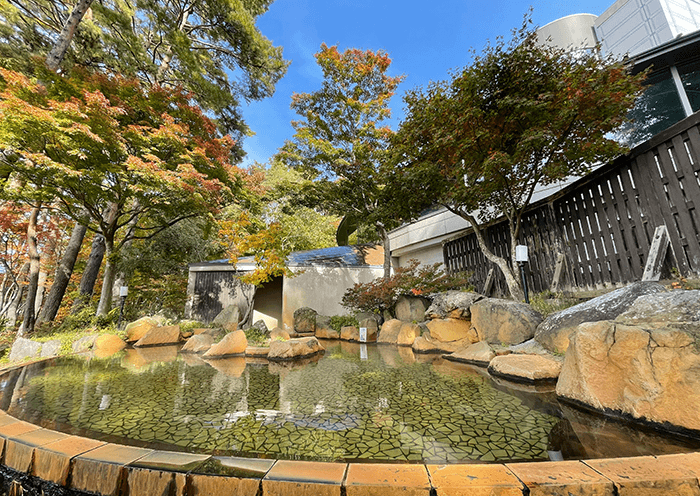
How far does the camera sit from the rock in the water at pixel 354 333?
26.3 feet

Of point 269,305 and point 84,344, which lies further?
point 269,305

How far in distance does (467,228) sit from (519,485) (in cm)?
932

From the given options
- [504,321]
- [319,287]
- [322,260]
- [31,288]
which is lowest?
[504,321]

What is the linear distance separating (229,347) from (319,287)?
5753 mm

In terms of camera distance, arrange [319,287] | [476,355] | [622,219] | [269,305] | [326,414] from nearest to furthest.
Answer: [326,414] < [476,355] < [622,219] < [319,287] < [269,305]

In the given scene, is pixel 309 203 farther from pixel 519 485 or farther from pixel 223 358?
pixel 519 485

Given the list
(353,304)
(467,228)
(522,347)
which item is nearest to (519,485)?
(522,347)

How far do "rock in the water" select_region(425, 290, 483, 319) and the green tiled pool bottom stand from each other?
173 centimetres

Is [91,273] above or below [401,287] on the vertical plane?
above

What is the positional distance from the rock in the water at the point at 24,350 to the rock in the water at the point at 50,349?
75 millimetres

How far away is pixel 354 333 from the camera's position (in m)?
8.30

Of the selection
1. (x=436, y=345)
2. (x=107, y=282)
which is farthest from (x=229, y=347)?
(x=107, y=282)

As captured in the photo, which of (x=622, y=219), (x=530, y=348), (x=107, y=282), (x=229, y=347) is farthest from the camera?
(x=107, y=282)

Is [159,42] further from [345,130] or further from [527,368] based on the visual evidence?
[527,368]
